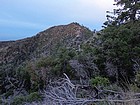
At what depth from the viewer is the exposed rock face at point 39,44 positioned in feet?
79.7

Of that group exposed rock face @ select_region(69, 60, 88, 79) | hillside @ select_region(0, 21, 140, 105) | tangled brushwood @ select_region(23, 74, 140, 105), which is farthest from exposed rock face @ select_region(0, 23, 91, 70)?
tangled brushwood @ select_region(23, 74, 140, 105)

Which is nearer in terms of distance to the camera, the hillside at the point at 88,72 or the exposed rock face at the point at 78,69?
the hillside at the point at 88,72

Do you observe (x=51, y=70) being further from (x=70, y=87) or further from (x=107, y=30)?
(x=70, y=87)

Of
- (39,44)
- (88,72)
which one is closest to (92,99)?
(88,72)

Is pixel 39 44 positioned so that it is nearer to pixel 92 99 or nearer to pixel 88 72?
pixel 88 72

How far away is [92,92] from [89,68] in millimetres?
4350

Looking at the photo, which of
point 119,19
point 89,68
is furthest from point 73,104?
point 119,19

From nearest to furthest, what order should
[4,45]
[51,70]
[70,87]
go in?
[70,87]
[51,70]
[4,45]

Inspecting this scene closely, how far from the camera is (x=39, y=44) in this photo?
89.8ft

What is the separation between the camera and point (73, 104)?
5367mm

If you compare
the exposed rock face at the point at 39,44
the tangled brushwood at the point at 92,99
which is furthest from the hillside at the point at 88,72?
the exposed rock face at the point at 39,44

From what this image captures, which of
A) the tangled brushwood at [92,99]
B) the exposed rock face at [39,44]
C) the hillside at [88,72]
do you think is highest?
the exposed rock face at [39,44]

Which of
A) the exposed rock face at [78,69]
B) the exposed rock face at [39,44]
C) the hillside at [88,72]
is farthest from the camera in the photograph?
the exposed rock face at [39,44]

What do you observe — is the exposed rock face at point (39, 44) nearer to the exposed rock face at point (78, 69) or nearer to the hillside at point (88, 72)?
the hillside at point (88, 72)
